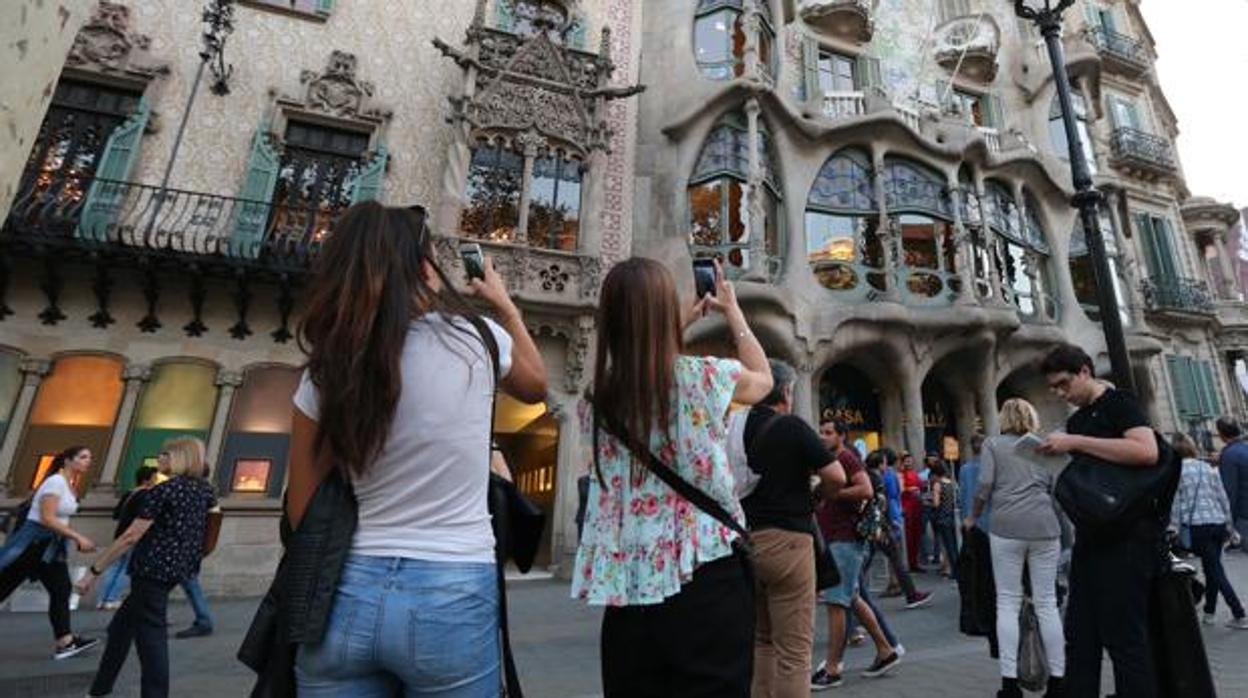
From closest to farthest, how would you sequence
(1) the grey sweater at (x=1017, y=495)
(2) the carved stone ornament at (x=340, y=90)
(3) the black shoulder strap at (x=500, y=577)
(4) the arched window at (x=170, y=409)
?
(3) the black shoulder strap at (x=500, y=577), (1) the grey sweater at (x=1017, y=495), (4) the arched window at (x=170, y=409), (2) the carved stone ornament at (x=340, y=90)

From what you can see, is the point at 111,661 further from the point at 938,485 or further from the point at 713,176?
the point at 713,176

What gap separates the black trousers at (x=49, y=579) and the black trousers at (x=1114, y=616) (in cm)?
845

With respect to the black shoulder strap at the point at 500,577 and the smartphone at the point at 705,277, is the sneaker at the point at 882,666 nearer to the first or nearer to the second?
the smartphone at the point at 705,277

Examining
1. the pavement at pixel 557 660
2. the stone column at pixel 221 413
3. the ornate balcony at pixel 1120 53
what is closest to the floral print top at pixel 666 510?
the pavement at pixel 557 660

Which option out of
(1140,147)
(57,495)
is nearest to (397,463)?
(57,495)

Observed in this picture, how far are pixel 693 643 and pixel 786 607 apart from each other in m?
1.53

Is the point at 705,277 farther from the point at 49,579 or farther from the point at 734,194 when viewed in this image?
the point at 734,194

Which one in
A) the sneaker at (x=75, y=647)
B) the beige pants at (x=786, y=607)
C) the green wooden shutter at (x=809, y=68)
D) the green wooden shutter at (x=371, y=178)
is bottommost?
the sneaker at (x=75, y=647)

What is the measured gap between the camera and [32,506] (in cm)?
620

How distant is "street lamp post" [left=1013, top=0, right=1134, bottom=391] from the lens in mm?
4727

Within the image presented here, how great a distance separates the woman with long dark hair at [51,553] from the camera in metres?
5.99

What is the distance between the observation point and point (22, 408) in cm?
1015

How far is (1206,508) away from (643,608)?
813cm

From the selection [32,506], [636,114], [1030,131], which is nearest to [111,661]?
[32,506]
